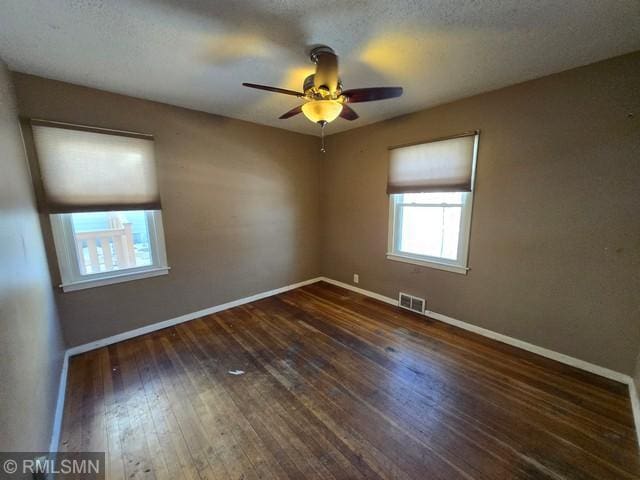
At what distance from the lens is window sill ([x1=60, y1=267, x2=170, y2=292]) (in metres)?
2.29

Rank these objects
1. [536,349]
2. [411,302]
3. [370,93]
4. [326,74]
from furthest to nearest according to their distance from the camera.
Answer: [411,302] < [536,349] < [370,93] < [326,74]

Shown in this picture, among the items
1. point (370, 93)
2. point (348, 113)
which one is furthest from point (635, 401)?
point (348, 113)

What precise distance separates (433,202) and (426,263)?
75 cm

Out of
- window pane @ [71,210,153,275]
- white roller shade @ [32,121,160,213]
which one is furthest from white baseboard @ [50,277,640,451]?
white roller shade @ [32,121,160,213]

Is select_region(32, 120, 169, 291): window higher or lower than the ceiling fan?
lower

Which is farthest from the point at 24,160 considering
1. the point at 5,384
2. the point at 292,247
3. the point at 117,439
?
the point at 292,247

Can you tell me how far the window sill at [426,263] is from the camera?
2756 millimetres

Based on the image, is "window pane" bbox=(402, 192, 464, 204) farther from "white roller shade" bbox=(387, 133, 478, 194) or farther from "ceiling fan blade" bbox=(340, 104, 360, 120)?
"ceiling fan blade" bbox=(340, 104, 360, 120)

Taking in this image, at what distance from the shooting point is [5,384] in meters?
1.00

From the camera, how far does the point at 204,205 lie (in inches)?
119

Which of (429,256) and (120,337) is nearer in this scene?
(120,337)

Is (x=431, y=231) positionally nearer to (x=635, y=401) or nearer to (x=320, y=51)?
(x=635, y=401)

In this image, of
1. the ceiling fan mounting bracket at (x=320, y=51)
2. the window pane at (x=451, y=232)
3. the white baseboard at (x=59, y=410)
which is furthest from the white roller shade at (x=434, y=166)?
the white baseboard at (x=59, y=410)

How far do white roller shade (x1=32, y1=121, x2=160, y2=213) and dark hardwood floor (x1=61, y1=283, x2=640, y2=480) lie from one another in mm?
1458
